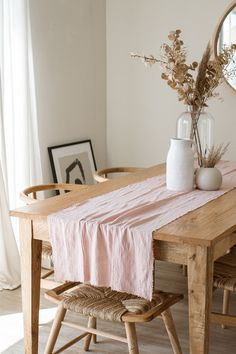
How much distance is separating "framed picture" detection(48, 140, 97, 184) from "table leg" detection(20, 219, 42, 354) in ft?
5.01

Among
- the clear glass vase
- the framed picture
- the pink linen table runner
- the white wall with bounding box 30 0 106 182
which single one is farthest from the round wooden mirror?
the pink linen table runner

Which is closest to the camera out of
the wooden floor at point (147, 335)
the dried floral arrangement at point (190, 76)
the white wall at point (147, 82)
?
the dried floral arrangement at point (190, 76)

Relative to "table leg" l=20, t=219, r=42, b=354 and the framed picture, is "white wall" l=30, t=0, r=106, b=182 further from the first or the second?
"table leg" l=20, t=219, r=42, b=354

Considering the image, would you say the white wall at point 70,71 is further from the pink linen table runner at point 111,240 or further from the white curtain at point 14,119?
the pink linen table runner at point 111,240

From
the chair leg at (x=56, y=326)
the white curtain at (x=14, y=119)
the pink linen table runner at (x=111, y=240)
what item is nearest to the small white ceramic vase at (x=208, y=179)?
the pink linen table runner at (x=111, y=240)

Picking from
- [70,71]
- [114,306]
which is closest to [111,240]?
[114,306]

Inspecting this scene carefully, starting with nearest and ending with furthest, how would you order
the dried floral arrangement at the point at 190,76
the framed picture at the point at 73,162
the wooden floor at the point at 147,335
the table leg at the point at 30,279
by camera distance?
the table leg at the point at 30,279 < the dried floral arrangement at the point at 190,76 < the wooden floor at the point at 147,335 < the framed picture at the point at 73,162

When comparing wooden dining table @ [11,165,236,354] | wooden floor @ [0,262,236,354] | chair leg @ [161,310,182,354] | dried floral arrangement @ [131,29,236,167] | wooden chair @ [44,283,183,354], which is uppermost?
dried floral arrangement @ [131,29,236,167]

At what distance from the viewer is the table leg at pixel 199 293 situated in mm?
1971

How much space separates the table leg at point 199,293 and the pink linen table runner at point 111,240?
0.52 ft

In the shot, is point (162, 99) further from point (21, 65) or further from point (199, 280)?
point (199, 280)

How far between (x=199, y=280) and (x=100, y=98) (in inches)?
106

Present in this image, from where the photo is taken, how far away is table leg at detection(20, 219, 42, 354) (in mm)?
2352

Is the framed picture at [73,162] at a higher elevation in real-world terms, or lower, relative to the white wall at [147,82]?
lower
